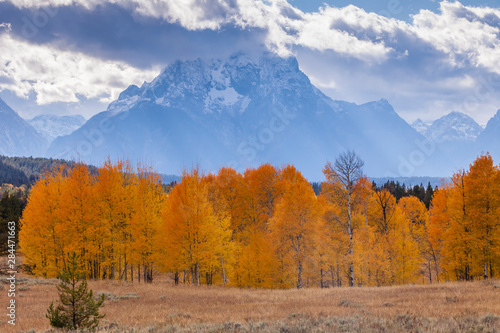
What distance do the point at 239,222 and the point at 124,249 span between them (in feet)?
52.2

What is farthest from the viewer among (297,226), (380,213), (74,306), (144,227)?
(380,213)

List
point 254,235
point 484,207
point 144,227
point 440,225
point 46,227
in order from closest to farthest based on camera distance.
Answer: point 484,207 < point 46,227 < point 144,227 < point 440,225 < point 254,235

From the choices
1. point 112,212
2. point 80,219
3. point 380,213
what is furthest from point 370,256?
point 80,219

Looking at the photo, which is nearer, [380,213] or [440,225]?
[440,225]

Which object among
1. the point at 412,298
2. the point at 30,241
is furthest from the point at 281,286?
the point at 30,241

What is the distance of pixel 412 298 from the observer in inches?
734

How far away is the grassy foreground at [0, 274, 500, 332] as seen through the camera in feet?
36.6

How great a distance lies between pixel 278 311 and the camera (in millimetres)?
16203

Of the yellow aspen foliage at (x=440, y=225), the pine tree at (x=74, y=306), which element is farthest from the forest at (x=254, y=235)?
the pine tree at (x=74, y=306)

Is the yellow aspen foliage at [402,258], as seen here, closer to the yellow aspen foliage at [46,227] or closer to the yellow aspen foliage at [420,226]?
the yellow aspen foliage at [420,226]

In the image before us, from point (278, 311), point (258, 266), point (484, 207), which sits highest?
point (484, 207)

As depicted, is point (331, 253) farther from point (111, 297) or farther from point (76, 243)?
point (76, 243)

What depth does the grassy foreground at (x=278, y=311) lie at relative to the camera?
11148 mm

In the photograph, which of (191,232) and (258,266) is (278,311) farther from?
(258,266)
